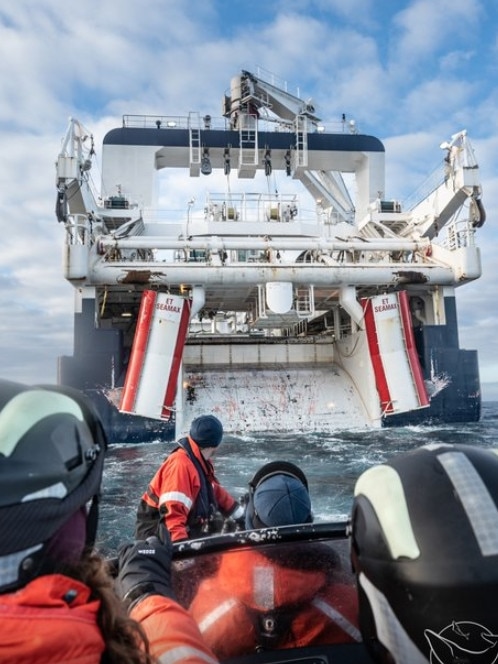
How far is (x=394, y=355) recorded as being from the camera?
11812 mm

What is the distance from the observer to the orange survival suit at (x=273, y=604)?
166 cm

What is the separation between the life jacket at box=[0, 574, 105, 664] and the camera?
771 mm

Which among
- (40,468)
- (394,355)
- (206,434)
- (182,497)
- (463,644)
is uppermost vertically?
(394,355)

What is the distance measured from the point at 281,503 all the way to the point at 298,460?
7.02m

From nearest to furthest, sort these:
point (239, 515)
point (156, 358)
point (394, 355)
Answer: point (239, 515), point (156, 358), point (394, 355)

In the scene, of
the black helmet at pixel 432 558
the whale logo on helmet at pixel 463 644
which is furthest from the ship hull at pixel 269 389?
the whale logo on helmet at pixel 463 644

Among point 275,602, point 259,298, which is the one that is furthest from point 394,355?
point 275,602

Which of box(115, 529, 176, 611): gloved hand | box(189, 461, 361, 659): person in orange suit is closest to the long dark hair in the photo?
box(115, 529, 176, 611): gloved hand

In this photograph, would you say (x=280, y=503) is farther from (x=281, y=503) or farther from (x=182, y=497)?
(x=182, y=497)

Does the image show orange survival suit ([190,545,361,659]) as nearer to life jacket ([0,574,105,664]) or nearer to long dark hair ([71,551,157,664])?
long dark hair ([71,551,157,664])

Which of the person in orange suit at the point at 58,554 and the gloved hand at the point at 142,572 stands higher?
the person in orange suit at the point at 58,554

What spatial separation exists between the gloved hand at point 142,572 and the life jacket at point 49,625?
435 mm

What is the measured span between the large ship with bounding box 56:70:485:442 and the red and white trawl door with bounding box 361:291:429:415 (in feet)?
0.09

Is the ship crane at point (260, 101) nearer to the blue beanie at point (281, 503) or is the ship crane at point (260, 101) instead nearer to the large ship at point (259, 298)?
the large ship at point (259, 298)
